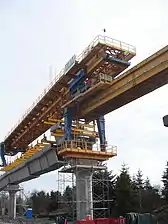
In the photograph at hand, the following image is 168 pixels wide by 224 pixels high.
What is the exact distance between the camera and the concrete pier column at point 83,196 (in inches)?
1090

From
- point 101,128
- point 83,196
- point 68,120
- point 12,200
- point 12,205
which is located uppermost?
point 68,120

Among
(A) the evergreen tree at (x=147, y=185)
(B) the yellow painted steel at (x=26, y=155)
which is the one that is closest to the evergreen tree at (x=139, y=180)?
(A) the evergreen tree at (x=147, y=185)

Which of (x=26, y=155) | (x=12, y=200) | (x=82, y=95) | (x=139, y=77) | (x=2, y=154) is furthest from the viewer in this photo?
(x=2, y=154)

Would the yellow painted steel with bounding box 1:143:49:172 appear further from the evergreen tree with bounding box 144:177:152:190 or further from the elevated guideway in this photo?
the evergreen tree with bounding box 144:177:152:190

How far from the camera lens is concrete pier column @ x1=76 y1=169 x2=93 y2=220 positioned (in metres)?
27.7

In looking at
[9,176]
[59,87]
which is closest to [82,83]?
[59,87]

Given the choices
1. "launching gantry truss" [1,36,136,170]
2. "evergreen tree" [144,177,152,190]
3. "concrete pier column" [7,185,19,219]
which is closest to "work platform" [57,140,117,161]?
"launching gantry truss" [1,36,136,170]

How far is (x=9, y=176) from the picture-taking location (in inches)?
1943

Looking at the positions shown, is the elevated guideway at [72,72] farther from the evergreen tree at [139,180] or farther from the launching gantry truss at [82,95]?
the evergreen tree at [139,180]

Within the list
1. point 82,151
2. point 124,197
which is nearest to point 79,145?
point 82,151

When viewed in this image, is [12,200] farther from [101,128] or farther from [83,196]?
[83,196]

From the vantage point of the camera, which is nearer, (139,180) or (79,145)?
(79,145)

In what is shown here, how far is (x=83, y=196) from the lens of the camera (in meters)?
27.9

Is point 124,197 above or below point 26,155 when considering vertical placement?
below
